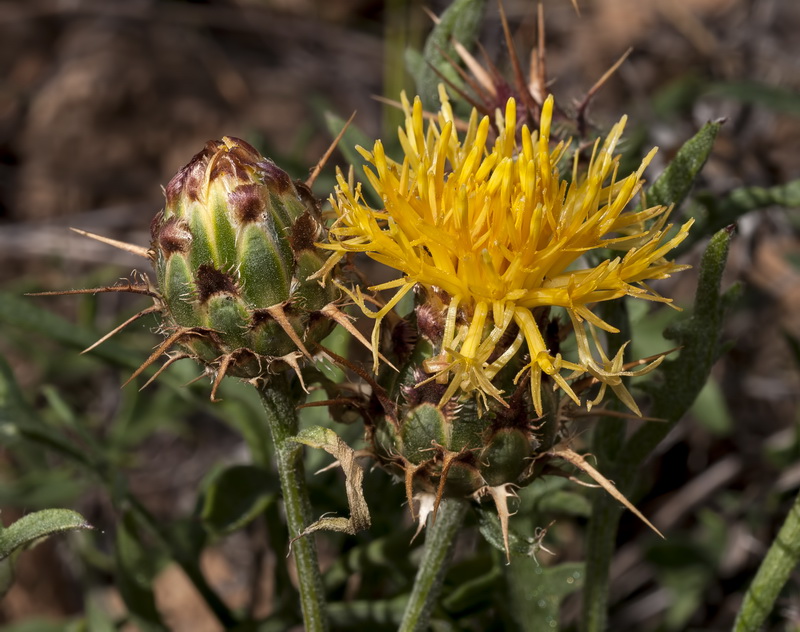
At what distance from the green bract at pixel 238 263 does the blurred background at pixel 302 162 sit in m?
1.29

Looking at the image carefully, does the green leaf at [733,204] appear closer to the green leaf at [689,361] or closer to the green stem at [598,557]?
the green leaf at [689,361]

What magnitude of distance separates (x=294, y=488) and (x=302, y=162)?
3604mm

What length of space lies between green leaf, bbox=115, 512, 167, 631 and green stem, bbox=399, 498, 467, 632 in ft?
4.05

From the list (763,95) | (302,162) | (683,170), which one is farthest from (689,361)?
(302,162)

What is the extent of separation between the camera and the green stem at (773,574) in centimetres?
276

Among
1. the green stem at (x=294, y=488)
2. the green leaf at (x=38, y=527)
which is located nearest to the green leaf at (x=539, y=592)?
the green stem at (x=294, y=488)

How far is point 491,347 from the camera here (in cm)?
225

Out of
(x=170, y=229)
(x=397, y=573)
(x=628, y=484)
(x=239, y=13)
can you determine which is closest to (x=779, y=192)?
(x=628, y=484)

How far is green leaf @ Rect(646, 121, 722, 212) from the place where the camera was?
2.78 meters

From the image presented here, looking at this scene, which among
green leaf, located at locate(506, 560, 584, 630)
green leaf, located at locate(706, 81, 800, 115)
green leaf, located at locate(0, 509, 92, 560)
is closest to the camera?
green leaf, located at locate(0, 509, 92, 560)

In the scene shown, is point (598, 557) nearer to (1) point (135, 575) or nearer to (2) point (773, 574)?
(2) point (773, 574)

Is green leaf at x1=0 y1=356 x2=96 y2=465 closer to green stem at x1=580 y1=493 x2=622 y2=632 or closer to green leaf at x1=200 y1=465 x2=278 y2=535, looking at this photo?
green leaf at x1=200 y1=465 x2=278 y2=535

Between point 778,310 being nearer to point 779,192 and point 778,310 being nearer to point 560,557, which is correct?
point 560,557

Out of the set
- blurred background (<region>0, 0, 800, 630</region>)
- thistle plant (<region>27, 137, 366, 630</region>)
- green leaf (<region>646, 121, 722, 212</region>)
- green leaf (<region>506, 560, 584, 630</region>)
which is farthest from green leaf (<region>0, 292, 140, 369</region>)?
green leaf (<region>646, 121, 722, 212</region>)
